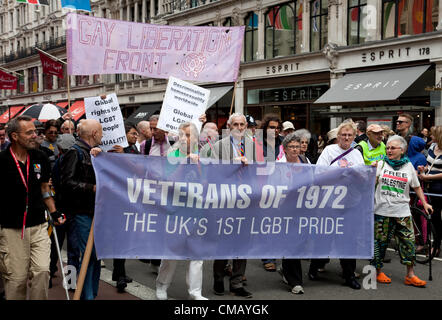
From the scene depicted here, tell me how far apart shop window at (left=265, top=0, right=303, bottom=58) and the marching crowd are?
1593cm

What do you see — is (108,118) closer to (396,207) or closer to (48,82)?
(396,207)

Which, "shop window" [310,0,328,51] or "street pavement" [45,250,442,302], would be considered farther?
"shop window" [310,0,328,51]

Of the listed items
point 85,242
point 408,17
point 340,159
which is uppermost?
point 408,17

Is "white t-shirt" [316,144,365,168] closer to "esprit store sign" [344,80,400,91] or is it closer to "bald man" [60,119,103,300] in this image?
"bald man" [60,119,103,300]

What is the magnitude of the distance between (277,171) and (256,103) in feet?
64.6

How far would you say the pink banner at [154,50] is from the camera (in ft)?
20.1

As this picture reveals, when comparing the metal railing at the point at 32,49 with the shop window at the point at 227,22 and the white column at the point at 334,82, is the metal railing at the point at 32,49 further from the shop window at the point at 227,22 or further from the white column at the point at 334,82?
the white column at the point at 334,82

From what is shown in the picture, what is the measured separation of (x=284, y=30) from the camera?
23547 mm

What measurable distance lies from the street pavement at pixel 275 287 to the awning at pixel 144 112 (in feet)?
85.3

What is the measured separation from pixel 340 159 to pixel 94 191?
10.3 feet

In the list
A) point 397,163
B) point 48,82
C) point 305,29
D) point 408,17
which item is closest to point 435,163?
point 397,163

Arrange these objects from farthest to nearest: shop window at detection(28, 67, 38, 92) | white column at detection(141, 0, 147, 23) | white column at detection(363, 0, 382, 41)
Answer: shop window at detection(28, 67, 38, 92)
white column at detection(141, 0, 147, 23)
white column at detection(363, 0, 382, 41)

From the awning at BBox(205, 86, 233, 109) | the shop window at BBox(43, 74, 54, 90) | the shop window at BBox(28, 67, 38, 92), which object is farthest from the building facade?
the shop window at BBox(28, 67, 38, 92)

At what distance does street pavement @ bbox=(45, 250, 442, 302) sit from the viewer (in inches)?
225
